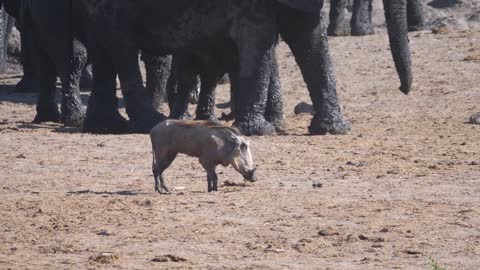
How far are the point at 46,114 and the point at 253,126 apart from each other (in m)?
3.75

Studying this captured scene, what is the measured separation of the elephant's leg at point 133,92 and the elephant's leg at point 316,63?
5.63 ft

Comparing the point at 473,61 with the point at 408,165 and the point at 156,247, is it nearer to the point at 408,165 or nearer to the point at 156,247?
the point at 408,165

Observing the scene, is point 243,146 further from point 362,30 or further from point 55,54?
point 362,30

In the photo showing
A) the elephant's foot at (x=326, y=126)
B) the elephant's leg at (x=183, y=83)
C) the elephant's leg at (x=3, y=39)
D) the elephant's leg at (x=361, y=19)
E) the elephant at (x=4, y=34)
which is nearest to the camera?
the elephant's foot at (x=326, y=126)

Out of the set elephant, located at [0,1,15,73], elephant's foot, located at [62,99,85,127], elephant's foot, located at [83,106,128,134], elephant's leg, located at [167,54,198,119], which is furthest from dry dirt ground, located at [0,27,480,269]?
elephant, located at [0,1,15,73]

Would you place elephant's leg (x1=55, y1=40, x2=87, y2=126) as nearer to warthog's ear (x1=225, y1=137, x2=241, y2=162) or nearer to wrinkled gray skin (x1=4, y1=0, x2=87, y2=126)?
wrinkled gray skin (x1=4, y1=0, x2=87, y2=126)

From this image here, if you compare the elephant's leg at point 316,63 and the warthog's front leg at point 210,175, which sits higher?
the elephant's leg at point 316,63

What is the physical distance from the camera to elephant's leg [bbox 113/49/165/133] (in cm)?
1786

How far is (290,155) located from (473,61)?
8.07 m

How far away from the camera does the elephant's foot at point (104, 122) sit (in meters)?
18.1

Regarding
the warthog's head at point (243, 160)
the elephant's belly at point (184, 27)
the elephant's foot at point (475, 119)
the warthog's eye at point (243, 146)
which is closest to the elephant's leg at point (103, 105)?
the elephant's belly at point (184, 27)

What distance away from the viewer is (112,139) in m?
16.8

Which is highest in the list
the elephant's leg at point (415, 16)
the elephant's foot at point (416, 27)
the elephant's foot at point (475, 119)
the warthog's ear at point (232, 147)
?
the elephant's leg at point (415, 16)

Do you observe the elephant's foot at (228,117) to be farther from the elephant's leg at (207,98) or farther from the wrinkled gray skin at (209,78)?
the elephant's leg at (207,98)
